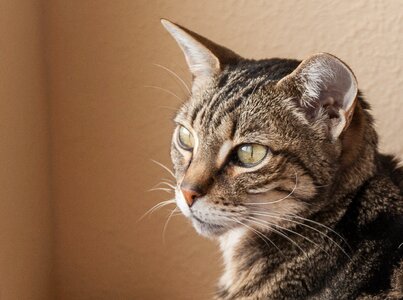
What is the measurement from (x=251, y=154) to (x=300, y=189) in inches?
3.4

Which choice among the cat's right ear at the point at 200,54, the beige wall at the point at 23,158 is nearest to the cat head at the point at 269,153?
the cat's right ear at the point at 200,54

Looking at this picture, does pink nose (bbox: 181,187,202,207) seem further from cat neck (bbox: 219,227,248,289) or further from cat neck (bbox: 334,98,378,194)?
cat neck (bbox: 334,98,378,194)

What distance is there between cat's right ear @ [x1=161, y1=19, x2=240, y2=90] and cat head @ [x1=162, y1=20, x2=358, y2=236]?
0.34 ft

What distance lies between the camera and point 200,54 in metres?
1.03

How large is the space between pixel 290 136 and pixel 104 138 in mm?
629

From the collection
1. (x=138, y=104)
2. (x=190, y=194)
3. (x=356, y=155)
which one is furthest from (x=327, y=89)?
(x=138, y=104)

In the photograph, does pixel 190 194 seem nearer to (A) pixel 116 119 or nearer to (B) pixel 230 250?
(B) pixel 230 250

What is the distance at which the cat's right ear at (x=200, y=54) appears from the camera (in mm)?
1008

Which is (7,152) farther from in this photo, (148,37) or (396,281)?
(396,281)

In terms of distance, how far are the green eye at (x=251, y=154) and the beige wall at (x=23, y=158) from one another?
49 centimetres

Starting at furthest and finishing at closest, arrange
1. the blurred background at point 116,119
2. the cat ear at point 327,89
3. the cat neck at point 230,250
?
the blurred background at point 116,119 < the cat neck at point 230,250 < the cat ear at point 327,89

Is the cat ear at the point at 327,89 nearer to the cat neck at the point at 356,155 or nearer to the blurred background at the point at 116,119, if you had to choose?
the cat neck at the point at 356,155

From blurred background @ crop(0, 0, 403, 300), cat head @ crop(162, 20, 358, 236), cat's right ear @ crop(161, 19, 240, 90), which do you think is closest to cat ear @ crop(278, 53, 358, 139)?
cat head @ crop(162, 20, 358, 236)

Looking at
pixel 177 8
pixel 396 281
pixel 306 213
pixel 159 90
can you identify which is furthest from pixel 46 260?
pixel 396 281
